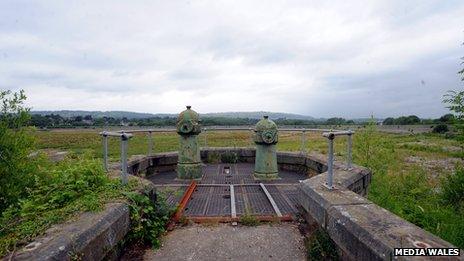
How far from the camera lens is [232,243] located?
3.95 meters

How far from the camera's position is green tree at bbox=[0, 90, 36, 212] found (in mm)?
5805

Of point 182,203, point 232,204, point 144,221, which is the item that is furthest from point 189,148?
point 144,221

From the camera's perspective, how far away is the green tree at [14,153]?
229 inches

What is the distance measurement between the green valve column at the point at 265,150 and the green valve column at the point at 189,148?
151cm

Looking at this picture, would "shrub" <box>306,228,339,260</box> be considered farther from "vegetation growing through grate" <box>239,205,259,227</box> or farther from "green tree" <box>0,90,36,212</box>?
"green tree" <box>0,90,36,212</box>

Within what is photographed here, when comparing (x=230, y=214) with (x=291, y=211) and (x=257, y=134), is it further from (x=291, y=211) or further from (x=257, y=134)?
(x=257, y=134)

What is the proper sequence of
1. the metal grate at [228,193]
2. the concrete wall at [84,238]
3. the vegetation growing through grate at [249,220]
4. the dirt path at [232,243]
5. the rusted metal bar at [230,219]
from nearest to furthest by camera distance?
the concrete wall at [84,238] < the dirt path at [232,243] < the vegetation growing through grate at [249,220] < the rusted metal bar at [230,219] < the metal grate at [228,193]

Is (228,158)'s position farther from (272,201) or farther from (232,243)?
(232,243)

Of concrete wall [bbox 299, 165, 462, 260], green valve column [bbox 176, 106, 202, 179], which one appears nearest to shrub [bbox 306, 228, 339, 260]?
concrete wall [bbox 299, 165, 462, 260]

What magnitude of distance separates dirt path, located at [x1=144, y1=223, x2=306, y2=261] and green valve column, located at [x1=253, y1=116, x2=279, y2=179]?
330 centimetres

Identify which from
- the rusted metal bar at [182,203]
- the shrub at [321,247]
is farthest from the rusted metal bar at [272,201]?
the rusted metal bar at [182,203]

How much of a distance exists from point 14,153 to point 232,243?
5084mm

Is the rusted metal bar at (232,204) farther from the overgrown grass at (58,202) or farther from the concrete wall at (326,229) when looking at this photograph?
the overgrown grass at (58,202)

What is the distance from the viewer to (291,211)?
5.24m
